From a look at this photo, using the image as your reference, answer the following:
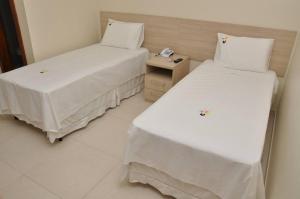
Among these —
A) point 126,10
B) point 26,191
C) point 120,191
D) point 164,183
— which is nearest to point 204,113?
point 164,183

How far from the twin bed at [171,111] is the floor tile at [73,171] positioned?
262mm

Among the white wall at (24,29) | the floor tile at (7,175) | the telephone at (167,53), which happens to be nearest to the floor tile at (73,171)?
the floor tile at (7,175)

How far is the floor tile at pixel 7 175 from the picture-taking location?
5.65 feet

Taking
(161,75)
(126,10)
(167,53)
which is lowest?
(161,75)

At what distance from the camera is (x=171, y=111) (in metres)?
1.65

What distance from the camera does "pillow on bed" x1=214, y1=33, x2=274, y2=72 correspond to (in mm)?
2381

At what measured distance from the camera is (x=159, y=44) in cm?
315

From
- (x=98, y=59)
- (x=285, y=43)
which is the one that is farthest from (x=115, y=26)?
(x=285, y=43)

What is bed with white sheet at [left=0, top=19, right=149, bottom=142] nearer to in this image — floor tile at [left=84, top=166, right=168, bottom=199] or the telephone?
the telephone

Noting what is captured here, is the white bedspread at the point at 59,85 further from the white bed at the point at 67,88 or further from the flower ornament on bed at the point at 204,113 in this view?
the flower ornament on bed at the point at 204,113

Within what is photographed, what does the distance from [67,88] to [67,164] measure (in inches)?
27.5

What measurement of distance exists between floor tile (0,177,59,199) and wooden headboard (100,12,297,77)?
2261 millimetres

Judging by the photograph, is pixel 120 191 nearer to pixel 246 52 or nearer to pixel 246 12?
pixel 246 52

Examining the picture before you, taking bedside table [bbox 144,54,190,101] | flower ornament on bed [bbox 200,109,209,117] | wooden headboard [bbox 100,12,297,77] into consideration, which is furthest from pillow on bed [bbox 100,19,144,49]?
flower ornament on bed [bbox 200,109,209,117]
